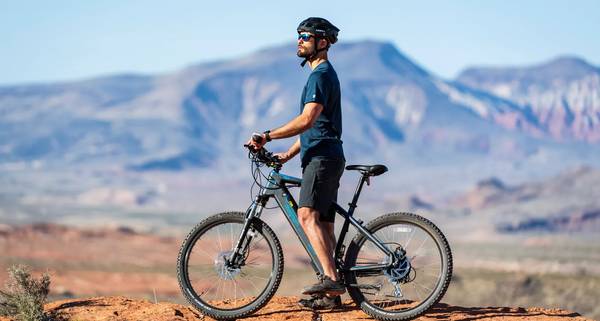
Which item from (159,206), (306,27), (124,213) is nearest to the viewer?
(306,27)

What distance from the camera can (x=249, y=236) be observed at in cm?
787

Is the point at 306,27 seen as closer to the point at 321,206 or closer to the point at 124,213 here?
the point at 321,206

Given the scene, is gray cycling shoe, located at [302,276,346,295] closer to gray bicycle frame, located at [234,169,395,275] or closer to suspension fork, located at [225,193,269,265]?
gray bicycle frame, located at [234,169,395,275]

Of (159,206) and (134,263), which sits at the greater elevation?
(159,206)

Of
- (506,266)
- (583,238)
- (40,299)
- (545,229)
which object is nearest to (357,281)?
(40,299)

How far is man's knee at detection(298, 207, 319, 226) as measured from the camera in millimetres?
7559

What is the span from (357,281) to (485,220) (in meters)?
134

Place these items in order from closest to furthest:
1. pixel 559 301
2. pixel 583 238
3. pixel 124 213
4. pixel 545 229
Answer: pixel 559 301
pixel 583 238
pixel 545 229
pixel 124 213

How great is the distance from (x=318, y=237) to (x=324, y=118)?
0.92m

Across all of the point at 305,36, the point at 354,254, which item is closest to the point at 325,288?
the point at 354,254

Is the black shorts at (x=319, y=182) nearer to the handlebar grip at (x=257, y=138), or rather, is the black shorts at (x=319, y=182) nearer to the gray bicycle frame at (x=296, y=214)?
the gray bicycle frame at (x=296, y=214)

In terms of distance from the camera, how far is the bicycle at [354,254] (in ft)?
25.2

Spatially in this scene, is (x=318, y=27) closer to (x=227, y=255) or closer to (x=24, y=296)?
(x=227, y=255)

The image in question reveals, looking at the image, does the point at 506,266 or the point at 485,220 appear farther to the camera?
the point at 485,220
